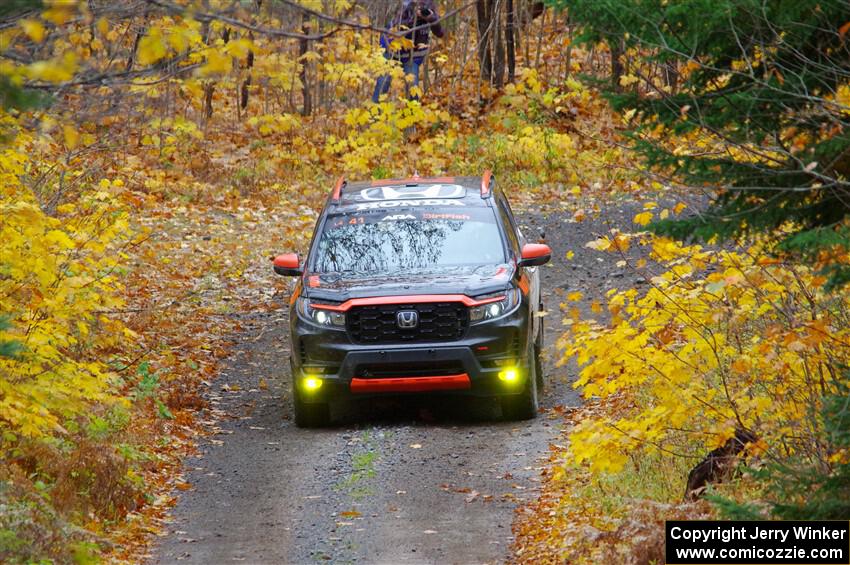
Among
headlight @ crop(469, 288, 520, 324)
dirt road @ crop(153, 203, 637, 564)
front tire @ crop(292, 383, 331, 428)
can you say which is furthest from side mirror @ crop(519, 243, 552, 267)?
front tire @ crop(292, 383, 331, 428)

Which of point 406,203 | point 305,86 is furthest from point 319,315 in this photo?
point 305,86

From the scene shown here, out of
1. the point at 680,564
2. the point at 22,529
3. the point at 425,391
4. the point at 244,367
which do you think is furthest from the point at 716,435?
the point at 244,367

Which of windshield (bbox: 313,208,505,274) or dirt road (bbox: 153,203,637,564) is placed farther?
windshield (bbox: 313,208,505,274)

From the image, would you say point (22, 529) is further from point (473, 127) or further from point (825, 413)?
point (473, 127)

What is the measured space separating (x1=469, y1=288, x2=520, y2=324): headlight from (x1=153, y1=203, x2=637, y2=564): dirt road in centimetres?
103

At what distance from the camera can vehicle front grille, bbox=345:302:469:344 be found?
32.4 ft

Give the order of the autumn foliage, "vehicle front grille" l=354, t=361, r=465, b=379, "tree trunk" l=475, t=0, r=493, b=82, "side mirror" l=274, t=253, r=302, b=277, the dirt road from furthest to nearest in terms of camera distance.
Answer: "tree trunk" l=475, t=0, r=493, b=82 → "side mirror" l=274, t=253, r=302, b=277 → "vehicle front grille" l=354, t=361, r=465, b=379 → the dirt road → the autumn foliage

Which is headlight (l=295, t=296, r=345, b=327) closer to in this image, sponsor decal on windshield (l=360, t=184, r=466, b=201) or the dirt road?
the dirt road

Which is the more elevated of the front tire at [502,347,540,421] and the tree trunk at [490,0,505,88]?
the tree trunk at [490,0,505,88]

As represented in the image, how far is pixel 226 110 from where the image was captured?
28.9m

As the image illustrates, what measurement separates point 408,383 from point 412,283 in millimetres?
877

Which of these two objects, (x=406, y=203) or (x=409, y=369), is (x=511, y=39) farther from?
(x=409, y=369)

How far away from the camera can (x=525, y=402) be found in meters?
10.4

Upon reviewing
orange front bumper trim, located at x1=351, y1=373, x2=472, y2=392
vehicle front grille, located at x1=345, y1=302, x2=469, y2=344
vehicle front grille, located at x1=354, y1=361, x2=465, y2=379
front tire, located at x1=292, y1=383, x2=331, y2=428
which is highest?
vehicle front grille, located at x1=345, y1=302, x2=469, y2=344
